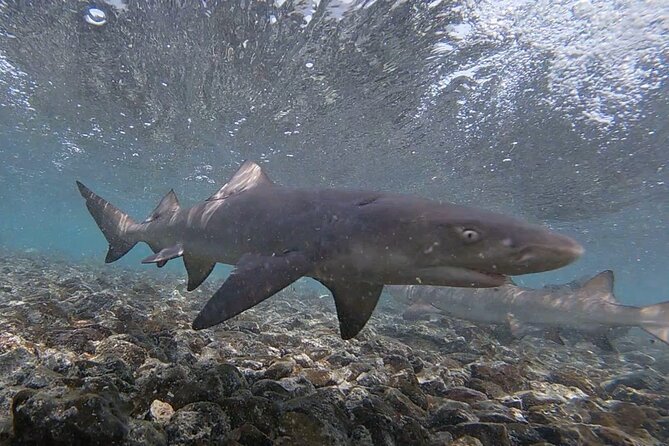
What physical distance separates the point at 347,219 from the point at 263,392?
171 cm

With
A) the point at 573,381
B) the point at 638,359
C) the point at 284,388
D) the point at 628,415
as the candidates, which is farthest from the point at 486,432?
the point at 638,359

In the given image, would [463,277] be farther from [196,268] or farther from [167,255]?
[196,268]

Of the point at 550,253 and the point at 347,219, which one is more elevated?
the point at 347,219

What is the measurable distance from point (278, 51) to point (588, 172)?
16.5m

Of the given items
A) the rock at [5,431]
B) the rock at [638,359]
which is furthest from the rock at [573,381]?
the rock at [5,431]

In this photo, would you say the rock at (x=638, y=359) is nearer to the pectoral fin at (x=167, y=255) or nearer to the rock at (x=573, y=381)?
the rock at (x=573, y=381)

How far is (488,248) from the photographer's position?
264 cm

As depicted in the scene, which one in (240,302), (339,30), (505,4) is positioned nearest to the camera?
(240,302)

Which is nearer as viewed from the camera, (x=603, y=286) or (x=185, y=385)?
(x=185, y=385)

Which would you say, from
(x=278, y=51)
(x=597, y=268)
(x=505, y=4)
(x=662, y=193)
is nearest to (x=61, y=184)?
(x=278, y=51)

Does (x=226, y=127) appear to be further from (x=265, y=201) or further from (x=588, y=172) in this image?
(x=588, y=172)

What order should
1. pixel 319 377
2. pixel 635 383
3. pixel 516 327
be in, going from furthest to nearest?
pixel 516 327, pixel 635 383, pixel 319 377

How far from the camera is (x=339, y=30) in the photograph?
36.0ft

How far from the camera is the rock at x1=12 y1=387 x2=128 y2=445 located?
6.66 ft
